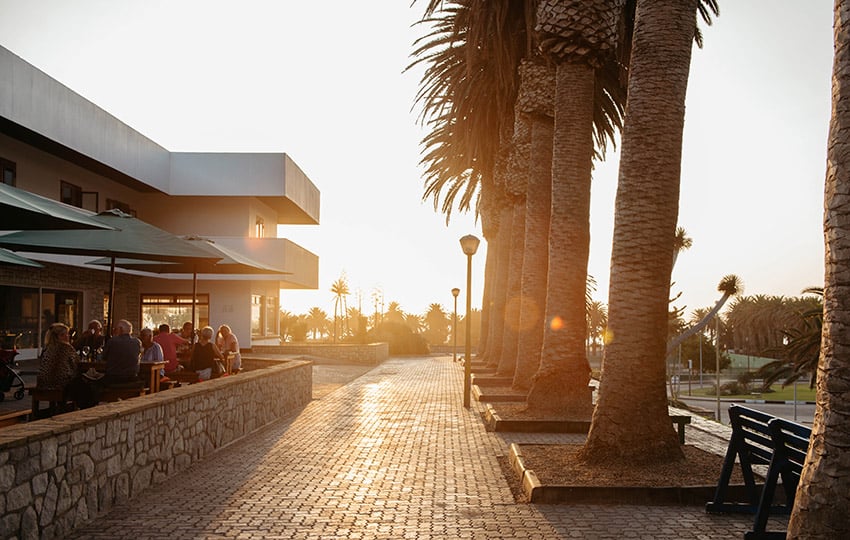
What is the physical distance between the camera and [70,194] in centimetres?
2811

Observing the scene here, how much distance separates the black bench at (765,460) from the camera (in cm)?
612

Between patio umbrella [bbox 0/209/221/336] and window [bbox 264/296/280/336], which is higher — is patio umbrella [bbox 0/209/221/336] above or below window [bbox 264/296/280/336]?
above

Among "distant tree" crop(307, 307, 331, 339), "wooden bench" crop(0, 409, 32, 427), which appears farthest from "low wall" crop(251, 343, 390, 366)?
"distant tree" crop(307, 307, 331, 339)

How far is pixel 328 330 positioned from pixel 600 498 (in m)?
164

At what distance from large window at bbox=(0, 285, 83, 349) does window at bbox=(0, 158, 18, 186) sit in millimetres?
3182

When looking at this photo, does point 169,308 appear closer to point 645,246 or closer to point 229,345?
point 229,345

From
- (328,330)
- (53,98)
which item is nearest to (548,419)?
(53,98)

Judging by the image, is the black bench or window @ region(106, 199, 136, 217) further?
window @ region(106, 199, 136, 217)

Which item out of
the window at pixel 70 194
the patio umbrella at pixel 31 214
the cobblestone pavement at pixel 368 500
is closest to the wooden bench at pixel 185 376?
the cobblestone pavement at pixel 368 500

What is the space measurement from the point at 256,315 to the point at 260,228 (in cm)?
412

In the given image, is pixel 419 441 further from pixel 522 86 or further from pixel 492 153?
pixel 492 153

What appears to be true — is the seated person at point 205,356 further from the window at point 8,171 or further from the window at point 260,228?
the window at point 260,228

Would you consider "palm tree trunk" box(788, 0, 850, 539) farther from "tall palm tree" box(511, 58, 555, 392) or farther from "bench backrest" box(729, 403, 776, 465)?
"tall palm tree" box(511, 58, 555, 392)

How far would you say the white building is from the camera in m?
23.7
